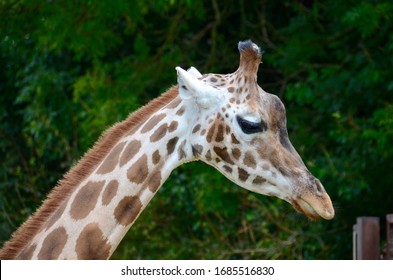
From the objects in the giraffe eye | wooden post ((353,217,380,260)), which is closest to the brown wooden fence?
wooden post ((353,217,380,260))

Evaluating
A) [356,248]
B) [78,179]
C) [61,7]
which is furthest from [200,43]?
[78,179]

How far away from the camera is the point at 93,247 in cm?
472

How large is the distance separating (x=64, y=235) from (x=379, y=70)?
587 cm

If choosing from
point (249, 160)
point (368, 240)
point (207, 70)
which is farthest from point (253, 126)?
point (207, 70)

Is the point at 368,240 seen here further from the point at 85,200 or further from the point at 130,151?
the point at 85,200

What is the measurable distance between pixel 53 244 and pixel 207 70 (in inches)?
258

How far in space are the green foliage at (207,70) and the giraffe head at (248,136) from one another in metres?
4.80

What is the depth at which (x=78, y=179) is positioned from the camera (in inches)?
194

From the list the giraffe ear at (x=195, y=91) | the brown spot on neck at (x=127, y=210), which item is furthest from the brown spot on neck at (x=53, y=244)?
the giraffe ear at (x=195, y=91)

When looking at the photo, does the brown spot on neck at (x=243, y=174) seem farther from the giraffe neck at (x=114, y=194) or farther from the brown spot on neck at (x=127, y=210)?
the brown spot on neck at (x=127, y=210)

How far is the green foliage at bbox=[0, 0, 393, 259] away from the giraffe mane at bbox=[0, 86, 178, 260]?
4.60 metres

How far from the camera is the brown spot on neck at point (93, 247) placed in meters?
4.72

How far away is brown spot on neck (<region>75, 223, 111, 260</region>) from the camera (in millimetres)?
4723

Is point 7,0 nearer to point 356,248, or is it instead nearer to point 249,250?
point 249,250
